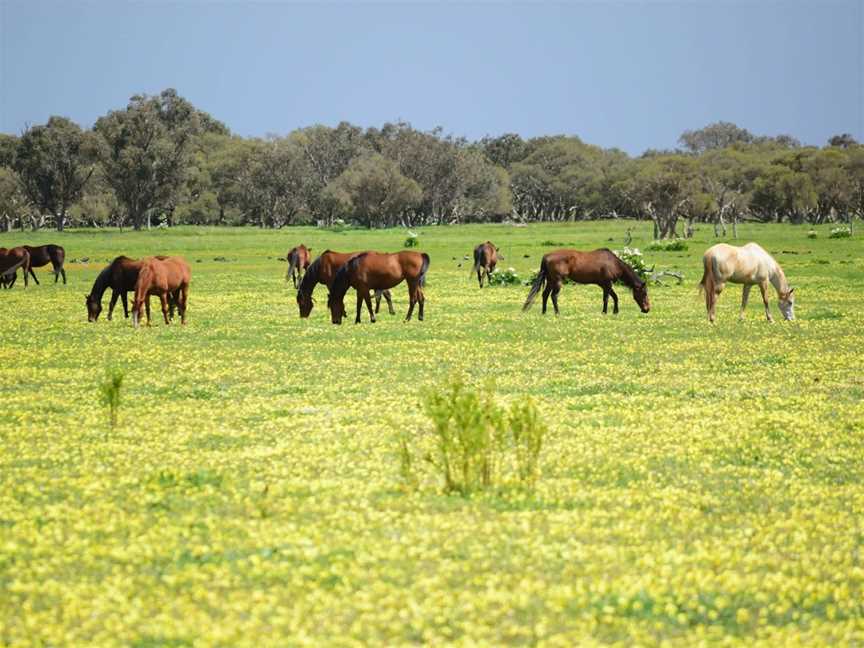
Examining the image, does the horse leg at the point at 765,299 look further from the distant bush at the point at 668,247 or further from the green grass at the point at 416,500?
the distant bush at the point at 668,247

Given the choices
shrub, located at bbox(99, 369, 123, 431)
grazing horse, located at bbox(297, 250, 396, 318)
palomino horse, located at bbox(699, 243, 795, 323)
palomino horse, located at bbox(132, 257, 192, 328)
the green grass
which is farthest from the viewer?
grazing horse, located at bbox(297, 250, 396, 318)

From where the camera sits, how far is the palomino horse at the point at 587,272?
31734 mm

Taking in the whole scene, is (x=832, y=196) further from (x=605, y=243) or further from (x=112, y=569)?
(x=112, y=569)

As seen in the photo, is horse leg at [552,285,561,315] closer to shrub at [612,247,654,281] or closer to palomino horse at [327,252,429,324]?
palomino horse at [327,252,429,324]

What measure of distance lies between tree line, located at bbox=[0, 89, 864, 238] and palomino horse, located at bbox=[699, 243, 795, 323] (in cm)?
6387

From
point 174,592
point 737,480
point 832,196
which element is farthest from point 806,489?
point 832,196

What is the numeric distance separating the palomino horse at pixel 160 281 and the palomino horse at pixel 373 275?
3.69m

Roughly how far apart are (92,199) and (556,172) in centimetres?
6880

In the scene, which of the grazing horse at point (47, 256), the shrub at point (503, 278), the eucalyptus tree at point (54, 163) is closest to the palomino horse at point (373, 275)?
the shrub at point (503, 278)

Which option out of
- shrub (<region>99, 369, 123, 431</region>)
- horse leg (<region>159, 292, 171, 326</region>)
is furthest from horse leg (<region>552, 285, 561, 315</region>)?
shrub (<region>99, 369, 123, 431</region>)

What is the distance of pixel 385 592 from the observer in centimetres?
856

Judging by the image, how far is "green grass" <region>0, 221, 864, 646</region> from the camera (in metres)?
8.17

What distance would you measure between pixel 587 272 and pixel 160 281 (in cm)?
1105

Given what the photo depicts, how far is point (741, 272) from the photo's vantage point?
96.7ft
